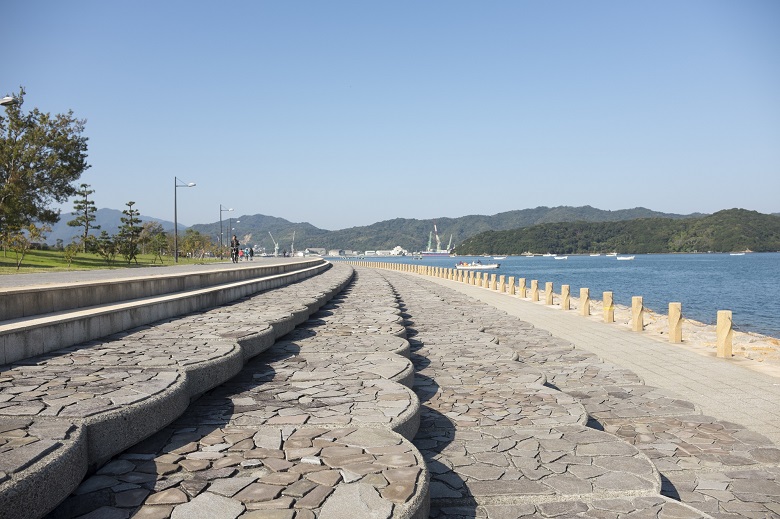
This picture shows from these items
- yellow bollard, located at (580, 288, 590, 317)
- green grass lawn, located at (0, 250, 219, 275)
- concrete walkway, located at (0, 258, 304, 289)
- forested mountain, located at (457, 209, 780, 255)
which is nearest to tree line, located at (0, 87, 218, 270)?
green grass lawn, located at (0, 250, 219, 275)

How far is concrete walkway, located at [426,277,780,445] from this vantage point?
292 inches

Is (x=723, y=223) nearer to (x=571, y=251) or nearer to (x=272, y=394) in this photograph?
(x=571, y=251)

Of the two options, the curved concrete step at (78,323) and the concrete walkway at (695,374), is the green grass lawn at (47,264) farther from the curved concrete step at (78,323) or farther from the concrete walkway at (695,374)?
the concrete walkway at (695,374)

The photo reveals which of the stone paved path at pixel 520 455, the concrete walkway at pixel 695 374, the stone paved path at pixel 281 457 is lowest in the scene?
the concrete walkway at pixel 695 374

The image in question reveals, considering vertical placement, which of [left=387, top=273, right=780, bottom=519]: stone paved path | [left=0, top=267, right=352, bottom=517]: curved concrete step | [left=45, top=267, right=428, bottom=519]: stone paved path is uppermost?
[left=0, top=267, right=352, bottom=517]: curved concrete step

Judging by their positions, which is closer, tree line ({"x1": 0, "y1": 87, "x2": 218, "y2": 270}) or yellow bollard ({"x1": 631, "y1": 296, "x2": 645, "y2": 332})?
yellow bollard ({"x1": 631, "y1": 296, "x2": 645, "y2": 332})

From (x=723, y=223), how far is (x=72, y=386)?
445ft

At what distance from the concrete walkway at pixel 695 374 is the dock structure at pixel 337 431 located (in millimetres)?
88

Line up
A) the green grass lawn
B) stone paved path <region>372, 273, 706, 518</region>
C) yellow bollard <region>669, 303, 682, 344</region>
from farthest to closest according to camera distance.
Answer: the green grass lawn
yellow bollard <region>669, 303, 682, 344</region>
stone paved path <region>372, 273, 706, 518</region>

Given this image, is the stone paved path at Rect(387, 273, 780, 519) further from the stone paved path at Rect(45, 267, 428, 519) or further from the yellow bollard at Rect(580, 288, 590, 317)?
the yellow bollard at Rect(580, 288, 590, 317)

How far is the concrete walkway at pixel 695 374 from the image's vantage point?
292 inches

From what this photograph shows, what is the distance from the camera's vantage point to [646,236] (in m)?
137

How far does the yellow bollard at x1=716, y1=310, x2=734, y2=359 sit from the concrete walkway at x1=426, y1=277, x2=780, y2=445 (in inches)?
14.0

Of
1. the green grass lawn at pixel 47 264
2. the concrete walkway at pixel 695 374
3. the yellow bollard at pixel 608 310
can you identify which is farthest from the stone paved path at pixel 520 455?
the green grass lawn at pixel 47 264
